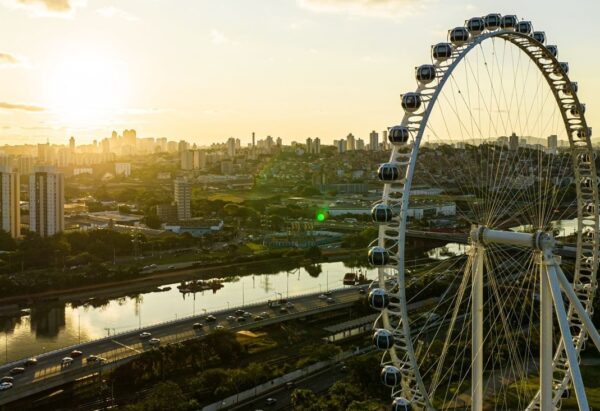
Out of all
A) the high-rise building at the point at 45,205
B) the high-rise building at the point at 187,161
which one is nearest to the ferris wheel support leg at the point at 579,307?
the high-rise building at the point at 45,205

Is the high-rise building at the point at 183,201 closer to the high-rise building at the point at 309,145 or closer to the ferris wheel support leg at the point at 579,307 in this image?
the ferris wheel support leg at the point at 579,307

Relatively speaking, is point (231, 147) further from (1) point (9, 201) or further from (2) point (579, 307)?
(2) point (579, 307)

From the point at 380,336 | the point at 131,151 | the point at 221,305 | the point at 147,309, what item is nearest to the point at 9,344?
the point at 147,309

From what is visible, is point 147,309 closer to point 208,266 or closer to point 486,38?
point 208,266

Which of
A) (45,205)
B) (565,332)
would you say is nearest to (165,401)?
(565,332)

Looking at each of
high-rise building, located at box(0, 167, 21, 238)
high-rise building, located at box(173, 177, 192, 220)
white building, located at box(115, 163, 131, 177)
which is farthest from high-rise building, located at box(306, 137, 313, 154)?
high-rise building, located at box(0, 167, 21, 238)

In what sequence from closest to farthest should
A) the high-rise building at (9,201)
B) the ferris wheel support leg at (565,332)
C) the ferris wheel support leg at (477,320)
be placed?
the ferris wheel support leg at (565,332) → the ferris wheel support leg at (477,320) → the high-rise building at (9,201)
